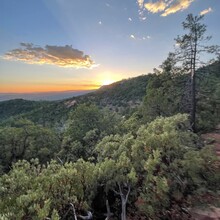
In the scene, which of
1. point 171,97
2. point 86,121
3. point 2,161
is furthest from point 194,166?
point 2,161

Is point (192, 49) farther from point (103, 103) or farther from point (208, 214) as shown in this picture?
point (103, 103)

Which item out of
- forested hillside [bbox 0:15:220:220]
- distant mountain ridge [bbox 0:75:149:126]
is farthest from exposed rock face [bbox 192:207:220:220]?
distant mountain ridge [bbox 0:75:149:126]

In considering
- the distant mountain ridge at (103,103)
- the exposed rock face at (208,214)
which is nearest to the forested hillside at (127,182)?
the exposed rock face at (208,214)

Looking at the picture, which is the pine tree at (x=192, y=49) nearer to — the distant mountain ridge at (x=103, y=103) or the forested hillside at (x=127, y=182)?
the forested hillside at (x=127, y=182)

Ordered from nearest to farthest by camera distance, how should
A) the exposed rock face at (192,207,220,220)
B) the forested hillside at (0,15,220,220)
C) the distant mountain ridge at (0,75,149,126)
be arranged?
the forested hillside at (0,15,220,220) < the exposed rock face at (192,207,220,220) < the distant mountain ridge at (0,75,149,126)

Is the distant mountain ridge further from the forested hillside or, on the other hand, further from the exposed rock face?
the exposed rock face

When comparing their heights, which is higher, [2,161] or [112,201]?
[112,201]

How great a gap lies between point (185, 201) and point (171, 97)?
1213cm

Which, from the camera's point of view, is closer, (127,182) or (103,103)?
(127,182)

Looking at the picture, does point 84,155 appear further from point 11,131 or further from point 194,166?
point 194,166

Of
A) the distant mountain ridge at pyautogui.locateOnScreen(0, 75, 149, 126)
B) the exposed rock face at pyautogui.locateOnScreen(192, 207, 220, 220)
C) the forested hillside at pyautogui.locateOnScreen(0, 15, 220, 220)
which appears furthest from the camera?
the distant mountain ridge at pyautogui.locateOnScreen(0, 75, 149, 126)

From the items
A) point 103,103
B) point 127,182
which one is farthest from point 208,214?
point 103,103

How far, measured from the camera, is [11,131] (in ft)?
89.6

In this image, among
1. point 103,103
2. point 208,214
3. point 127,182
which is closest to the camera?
point 127,182
